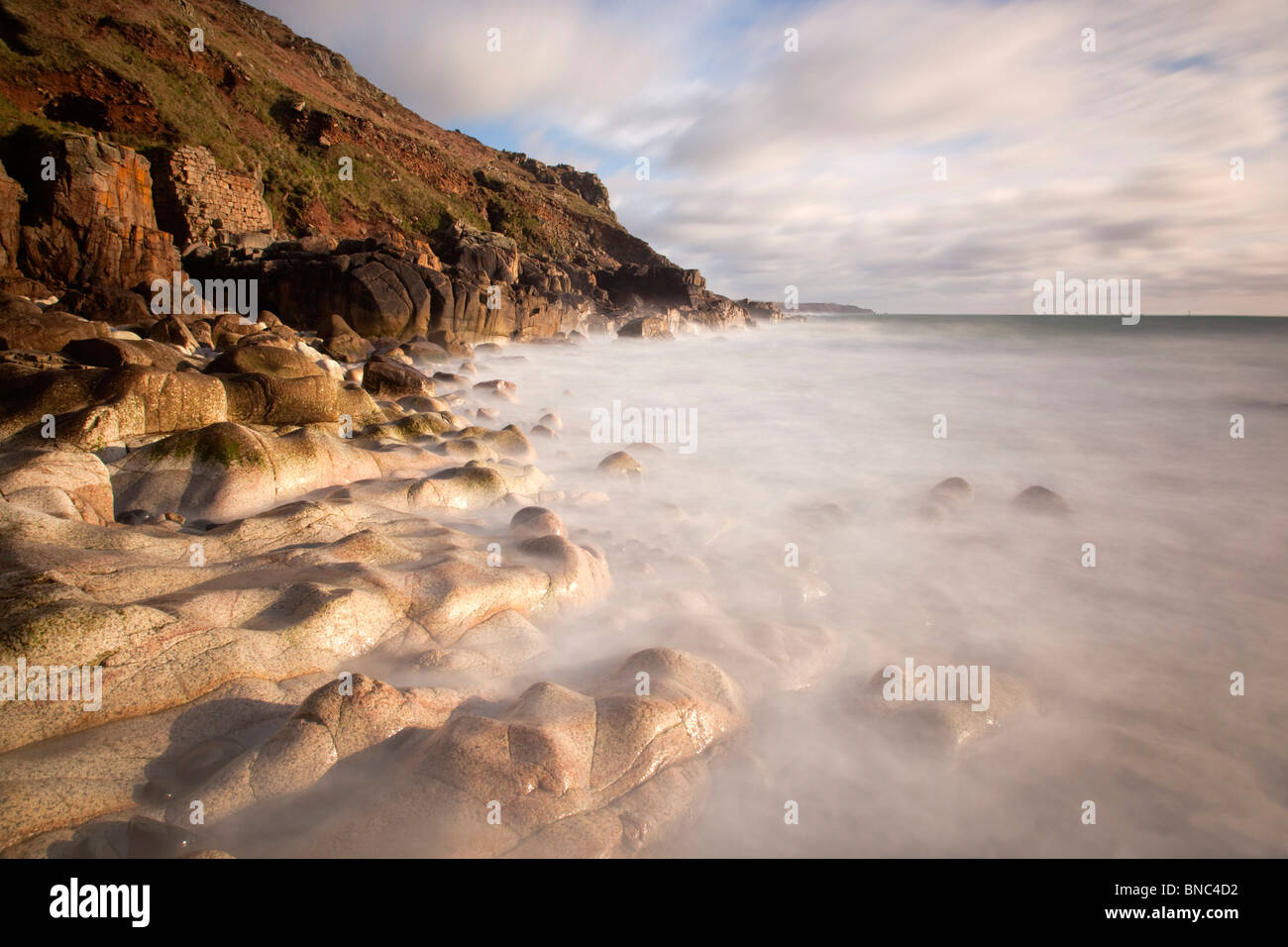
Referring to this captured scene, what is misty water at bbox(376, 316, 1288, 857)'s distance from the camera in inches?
111

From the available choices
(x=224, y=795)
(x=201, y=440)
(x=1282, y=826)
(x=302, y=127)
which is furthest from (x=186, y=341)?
(x=302, y=127)

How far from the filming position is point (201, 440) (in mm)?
5180

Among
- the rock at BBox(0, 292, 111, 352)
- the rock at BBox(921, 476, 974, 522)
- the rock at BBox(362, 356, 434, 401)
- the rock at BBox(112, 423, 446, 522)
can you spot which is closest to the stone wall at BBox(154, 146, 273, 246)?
the rock at BBox(0, 292, 111, 352)

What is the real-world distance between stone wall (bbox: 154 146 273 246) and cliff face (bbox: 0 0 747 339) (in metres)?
0.07

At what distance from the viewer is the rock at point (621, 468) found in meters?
7.80

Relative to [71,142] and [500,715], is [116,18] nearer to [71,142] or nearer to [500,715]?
[71,142]

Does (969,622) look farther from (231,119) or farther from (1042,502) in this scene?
(231,119)

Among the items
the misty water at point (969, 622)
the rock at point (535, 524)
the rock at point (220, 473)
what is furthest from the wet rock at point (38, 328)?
the rock at point (535, 524)

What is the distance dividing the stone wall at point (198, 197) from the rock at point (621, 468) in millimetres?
23465

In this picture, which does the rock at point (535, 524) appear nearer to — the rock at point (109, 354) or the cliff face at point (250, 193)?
the rock at point (109, 354)

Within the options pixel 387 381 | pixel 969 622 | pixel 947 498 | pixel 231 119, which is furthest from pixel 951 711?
pixel 231 119

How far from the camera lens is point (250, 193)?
86.6 feet

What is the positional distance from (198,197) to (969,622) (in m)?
29.3

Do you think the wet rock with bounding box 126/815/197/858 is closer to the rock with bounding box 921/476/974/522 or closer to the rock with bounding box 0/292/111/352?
the rock with bounding box 921/476/974/522
